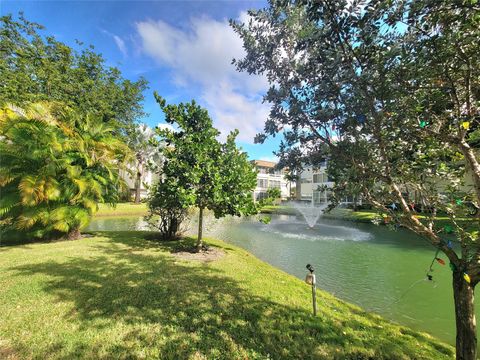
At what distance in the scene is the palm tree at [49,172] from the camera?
332 inches

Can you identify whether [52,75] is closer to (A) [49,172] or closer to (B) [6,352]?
(A) [49,172]

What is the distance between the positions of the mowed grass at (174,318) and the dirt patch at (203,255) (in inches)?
44.8

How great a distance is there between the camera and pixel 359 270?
9.53 m

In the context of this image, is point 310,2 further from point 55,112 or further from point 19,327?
point 55,112

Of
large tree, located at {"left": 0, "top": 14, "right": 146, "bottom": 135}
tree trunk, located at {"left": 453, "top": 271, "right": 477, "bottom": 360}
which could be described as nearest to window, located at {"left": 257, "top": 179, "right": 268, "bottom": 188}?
large tree, located at {"left": 0, "top": 14, "right": 146, "bottom": 135}

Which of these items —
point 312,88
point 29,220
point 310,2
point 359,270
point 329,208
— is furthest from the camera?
point 359,270

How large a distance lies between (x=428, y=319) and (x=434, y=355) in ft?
7.23

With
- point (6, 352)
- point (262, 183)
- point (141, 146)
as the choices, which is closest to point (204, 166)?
point (6, 352)

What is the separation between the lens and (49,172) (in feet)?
28.8

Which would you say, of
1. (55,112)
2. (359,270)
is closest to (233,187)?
(359,270)

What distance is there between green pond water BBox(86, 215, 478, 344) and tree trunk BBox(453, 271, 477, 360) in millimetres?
750

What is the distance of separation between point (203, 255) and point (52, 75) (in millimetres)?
21664

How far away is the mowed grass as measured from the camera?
3.53 m

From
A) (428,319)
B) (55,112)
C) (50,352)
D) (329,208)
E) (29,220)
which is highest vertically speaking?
(55,112)
